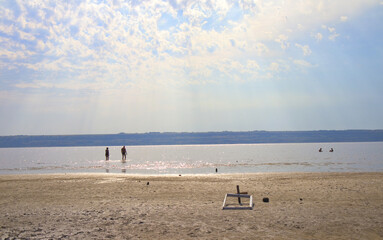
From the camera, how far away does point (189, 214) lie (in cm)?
1467

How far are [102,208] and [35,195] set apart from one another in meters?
Answer: 6.55

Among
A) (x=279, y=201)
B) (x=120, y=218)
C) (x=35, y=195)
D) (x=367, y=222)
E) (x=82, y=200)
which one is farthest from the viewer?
(x=35, y=195)

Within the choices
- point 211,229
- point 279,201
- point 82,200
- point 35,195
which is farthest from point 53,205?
point 279,201

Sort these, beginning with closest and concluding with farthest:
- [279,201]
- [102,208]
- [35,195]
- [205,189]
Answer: [102,208], [279,201], [35,195], [205,189]

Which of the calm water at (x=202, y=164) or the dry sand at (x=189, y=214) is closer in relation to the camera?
the dry sand at (x=189, y=214)

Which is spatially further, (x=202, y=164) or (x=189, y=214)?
(x=202, y=164)

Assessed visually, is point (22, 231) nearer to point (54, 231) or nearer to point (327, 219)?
point (54, 231)

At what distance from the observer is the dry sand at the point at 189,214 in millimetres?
11906

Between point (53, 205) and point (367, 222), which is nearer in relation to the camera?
point (367, 222)

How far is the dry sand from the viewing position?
469 inches

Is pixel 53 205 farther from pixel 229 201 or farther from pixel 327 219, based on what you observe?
pixel 327 219

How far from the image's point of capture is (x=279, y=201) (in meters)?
17.4

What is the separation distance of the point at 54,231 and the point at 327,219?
9.40 meters

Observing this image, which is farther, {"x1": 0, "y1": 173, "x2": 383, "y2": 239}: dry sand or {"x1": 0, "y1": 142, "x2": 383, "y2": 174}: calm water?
{"x1": 0, "y1": 142, "x2": 383, "y2": 174}: calm water
